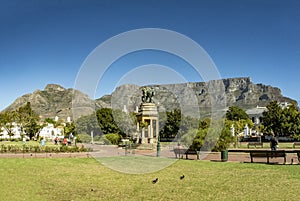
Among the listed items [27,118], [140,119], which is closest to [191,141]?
[140,119]

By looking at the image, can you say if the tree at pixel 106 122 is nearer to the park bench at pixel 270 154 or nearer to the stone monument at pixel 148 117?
the stone monument at pixel 148 117

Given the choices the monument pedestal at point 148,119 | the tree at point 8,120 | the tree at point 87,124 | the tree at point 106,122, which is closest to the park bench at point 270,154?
the monument pedestal at point 148,119

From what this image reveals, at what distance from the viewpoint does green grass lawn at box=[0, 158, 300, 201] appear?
397 inches

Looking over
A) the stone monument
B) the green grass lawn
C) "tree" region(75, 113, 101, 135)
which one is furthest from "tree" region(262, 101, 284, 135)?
the green grass lawn

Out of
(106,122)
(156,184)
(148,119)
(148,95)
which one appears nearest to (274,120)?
(106,122)

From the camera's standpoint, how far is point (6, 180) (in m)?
12.8

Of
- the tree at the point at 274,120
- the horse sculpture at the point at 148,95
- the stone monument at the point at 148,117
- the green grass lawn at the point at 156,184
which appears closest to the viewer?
the green grass lawn at the point at 156,184

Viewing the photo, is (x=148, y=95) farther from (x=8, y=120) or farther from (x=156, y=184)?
(x=8, y=120)

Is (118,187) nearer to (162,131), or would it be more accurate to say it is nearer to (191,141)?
(191,141)

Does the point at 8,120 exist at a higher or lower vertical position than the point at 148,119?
higher

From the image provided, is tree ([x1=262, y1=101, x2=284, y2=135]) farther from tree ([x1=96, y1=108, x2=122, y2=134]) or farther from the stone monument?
the stone monument

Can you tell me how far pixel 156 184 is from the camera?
12305mm

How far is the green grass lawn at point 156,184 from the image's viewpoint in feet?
33.1

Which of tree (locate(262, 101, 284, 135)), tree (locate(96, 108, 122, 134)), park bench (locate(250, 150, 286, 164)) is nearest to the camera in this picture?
park bench (locate(250, 150, 286, 164))
